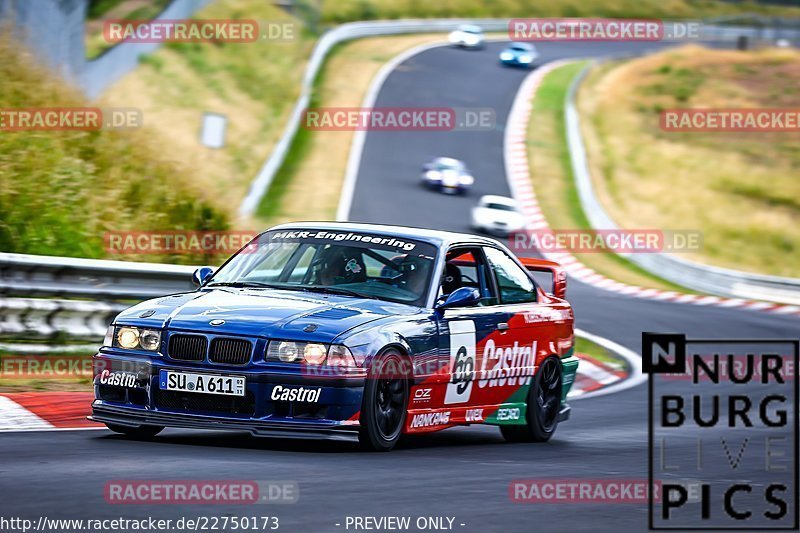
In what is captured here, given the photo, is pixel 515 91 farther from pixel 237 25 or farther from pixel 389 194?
pixel 389 194

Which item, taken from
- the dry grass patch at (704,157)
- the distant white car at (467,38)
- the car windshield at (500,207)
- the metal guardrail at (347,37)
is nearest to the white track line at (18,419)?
the metal guardrail at (347,37)

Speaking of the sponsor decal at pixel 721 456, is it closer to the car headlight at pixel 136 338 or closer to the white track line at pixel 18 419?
the car headlight at pixel 136 338

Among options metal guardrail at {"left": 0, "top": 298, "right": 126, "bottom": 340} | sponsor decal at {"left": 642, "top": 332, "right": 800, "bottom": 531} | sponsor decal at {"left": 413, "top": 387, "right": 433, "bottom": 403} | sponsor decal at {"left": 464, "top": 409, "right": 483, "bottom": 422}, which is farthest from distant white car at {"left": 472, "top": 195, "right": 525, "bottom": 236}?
sponsor decal at {"left": 413, "top": 387, "right": 433, "bottom": 403}

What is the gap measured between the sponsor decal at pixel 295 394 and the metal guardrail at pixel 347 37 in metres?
17.0

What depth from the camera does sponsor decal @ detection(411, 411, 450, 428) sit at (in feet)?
27.7

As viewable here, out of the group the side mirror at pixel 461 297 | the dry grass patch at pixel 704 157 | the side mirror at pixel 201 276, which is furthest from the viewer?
the dry grass patch at pixel 704 157

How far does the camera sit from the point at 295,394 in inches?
300

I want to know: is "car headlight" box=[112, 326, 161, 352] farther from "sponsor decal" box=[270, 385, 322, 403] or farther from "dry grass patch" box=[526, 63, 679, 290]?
→ "dry grass patch" box=[526, 63, 679, 290]

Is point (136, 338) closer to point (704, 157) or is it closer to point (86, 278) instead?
point (86, 278)

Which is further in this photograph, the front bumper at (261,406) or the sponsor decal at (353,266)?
the sponsor decal at (353,266)

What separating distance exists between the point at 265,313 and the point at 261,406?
0.58 m

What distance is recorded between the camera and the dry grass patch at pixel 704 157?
36.9 metres

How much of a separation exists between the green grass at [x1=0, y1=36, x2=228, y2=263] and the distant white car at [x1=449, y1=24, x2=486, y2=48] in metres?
41.7

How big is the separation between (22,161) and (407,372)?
26.0 feet
